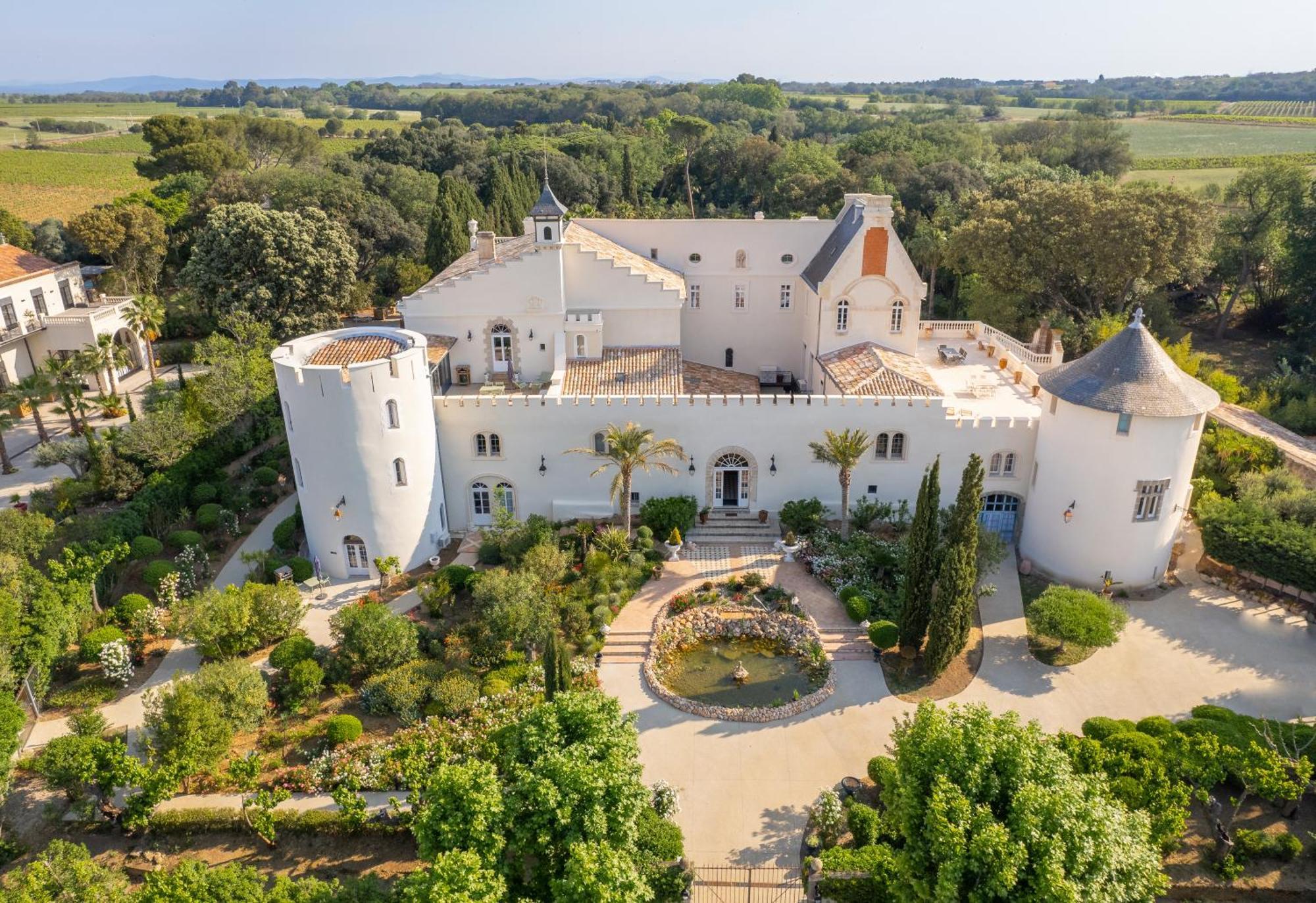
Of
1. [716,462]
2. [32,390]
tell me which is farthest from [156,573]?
[716,462]

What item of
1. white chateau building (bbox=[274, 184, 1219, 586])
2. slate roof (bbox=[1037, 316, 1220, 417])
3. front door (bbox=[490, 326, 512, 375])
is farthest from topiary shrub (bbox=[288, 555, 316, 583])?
slate roof (bbox=[1037, 316, 1220, 417])

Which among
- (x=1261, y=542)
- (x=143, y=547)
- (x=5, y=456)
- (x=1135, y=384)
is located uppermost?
(x=1135, y=384)

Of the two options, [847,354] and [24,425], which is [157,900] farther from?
[24,425]

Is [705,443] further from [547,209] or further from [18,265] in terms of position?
[18,265]

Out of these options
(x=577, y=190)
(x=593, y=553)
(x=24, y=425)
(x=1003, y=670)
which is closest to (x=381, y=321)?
(x=24, y=425)

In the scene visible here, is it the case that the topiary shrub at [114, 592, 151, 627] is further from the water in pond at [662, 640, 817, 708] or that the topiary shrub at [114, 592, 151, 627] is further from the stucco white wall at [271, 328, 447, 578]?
the water in pond at [662, 640, 817, 708]

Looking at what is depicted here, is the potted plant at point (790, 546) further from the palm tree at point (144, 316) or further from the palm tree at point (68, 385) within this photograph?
the palm tree at point (144, 316)
